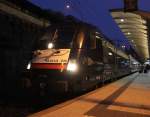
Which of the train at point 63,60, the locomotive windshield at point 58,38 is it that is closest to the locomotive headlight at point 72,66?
the train at point 63,60

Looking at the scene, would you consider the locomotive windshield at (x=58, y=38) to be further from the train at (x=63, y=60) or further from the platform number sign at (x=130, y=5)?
the platform number sign at (x=130, y=5)

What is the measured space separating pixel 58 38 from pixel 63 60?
4.54 feet

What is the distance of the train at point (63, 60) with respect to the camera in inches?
555

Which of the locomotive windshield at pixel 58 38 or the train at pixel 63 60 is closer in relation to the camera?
the train at pixel 63 60

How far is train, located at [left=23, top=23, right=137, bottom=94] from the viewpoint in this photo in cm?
1410

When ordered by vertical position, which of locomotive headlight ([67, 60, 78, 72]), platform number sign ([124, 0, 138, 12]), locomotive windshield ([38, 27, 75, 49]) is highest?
platform number sign ([124, 0, 138, 12])

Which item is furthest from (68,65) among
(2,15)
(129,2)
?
(2,15)

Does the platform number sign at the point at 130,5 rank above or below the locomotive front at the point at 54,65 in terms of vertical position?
above

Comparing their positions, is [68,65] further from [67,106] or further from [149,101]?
[149,101]

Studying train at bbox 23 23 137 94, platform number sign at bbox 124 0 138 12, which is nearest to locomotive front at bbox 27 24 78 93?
train at bbox 23 23 137 94

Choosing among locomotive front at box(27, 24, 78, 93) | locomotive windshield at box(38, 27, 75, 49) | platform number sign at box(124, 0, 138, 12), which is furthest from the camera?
platform number sign at box(124, 0, 138, 12)

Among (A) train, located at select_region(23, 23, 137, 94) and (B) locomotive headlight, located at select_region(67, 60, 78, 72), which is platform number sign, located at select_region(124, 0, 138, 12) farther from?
(B) locomotive headlight, located at select_region(67, 60, 78, 72)

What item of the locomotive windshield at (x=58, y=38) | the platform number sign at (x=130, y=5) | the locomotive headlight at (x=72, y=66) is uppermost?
the platform number sign at (x=130, y=5)

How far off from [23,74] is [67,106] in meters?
3.28
